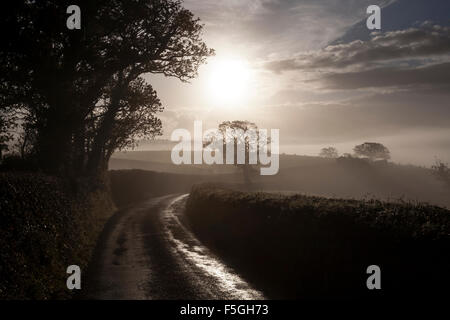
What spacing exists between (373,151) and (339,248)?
16466cm

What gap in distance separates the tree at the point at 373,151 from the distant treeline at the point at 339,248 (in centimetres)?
15878

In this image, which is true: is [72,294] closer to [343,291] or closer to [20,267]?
[20,267]

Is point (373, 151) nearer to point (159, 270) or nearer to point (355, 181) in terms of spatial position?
point (355, 181)

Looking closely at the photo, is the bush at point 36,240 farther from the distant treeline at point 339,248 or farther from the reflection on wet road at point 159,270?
the distant treeline at point 339,248

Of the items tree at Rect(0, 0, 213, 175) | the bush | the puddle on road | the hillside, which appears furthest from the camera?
the hillside

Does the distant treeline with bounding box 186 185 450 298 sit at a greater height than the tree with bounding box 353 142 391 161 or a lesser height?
lesser

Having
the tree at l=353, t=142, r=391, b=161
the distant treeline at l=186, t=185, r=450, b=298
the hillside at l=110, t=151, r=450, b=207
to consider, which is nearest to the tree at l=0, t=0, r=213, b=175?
the distant treeline at l=186, t=185, r=450, b=298

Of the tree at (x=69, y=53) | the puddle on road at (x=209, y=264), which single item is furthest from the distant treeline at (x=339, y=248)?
the tree at (x=69, y=53)

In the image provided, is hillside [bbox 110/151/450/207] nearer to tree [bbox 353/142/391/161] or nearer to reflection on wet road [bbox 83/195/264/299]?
tree [bbox 353/142/391/161]

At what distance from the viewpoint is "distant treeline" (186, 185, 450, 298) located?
8.95m

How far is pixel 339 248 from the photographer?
11.7 m

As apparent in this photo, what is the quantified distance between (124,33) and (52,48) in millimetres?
4758

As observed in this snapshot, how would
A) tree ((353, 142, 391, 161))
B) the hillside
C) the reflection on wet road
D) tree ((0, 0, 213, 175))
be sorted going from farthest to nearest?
1. tree ((353, 142, 391, 161))
2. the hillside
3. tree ((0, 0, 213, 175))
4. the reflection on wet road

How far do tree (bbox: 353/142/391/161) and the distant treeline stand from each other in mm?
158775
